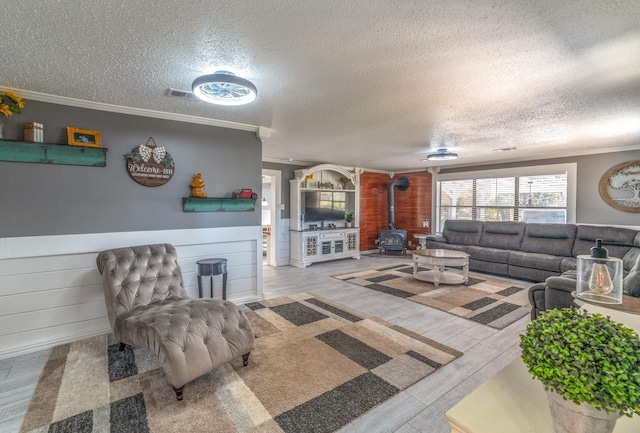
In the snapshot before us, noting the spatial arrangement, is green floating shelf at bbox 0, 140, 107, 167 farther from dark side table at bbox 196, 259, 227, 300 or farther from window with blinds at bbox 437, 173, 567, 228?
window with blinds at bbox 437, 173, 567, 228

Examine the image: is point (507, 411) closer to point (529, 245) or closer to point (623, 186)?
point (529, 245)

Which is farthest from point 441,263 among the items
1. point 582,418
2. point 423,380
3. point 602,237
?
point 582,418

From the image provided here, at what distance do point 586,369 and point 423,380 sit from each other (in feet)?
6.50

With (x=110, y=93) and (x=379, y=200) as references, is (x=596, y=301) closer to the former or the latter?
(x=110, y=93)

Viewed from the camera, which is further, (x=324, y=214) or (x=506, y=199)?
(x=324, y=214)

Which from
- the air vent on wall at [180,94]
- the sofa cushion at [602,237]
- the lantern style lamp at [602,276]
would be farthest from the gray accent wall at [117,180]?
the sofa cushion at [602,237]

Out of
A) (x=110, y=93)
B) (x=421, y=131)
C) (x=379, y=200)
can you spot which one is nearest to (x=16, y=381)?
(x=110, y=93)

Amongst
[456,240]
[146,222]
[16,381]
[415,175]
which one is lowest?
[16,381]

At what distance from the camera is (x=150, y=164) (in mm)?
3441

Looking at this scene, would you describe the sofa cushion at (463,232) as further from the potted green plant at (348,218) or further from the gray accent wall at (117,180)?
the gray accent wall at (117,180)

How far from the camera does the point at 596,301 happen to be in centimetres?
107

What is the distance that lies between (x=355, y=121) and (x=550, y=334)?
11.1ft

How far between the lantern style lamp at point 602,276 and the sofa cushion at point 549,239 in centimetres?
541

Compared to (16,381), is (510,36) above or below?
above
